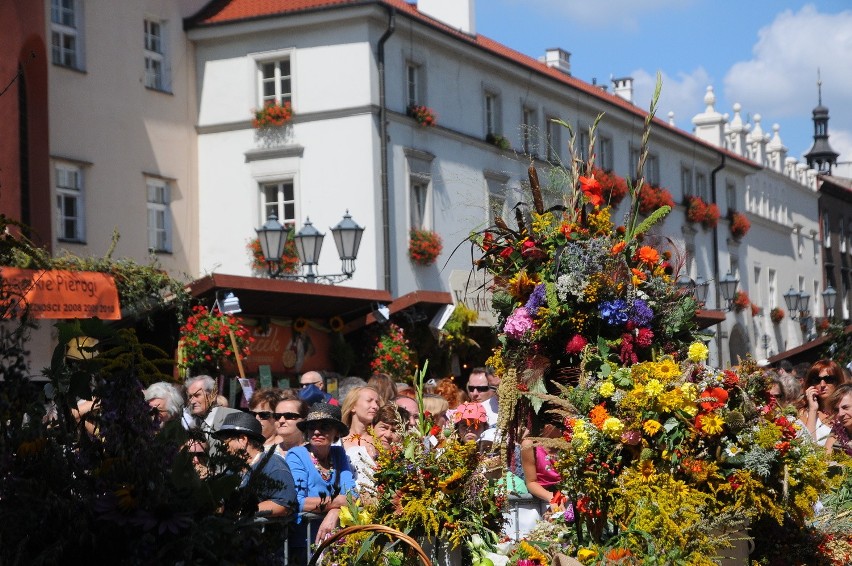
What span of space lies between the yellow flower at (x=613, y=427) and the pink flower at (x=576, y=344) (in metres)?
0.89

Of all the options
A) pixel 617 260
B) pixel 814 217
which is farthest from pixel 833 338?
pixel 814 217

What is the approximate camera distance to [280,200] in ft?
84.5

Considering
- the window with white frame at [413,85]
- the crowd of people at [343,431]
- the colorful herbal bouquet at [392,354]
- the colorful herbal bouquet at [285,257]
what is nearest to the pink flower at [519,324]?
the crowd of people at [343,431]

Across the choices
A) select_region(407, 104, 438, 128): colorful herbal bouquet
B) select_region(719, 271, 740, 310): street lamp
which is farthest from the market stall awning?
select_region(719, 271, 740, 310): street lamp

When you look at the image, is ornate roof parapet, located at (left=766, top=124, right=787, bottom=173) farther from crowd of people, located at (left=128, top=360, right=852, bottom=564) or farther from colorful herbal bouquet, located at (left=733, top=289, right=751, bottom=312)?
crowd of people, located at (left=128, top=360, right=852, bottom=564)

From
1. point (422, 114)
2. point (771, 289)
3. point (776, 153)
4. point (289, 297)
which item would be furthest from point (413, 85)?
point (776, 153)

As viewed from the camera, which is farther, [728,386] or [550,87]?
[550,87]

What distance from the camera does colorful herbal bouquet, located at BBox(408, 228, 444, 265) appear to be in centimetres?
2580

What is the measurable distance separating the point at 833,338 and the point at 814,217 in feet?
129

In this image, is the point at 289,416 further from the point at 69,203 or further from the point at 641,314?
the point at 69,203

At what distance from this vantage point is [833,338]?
21.7 metres

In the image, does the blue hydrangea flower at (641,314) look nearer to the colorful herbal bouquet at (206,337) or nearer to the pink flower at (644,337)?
the pink flower at (644,337)

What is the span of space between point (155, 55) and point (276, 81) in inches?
92.1

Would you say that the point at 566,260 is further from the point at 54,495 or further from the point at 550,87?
the point at 550,87
